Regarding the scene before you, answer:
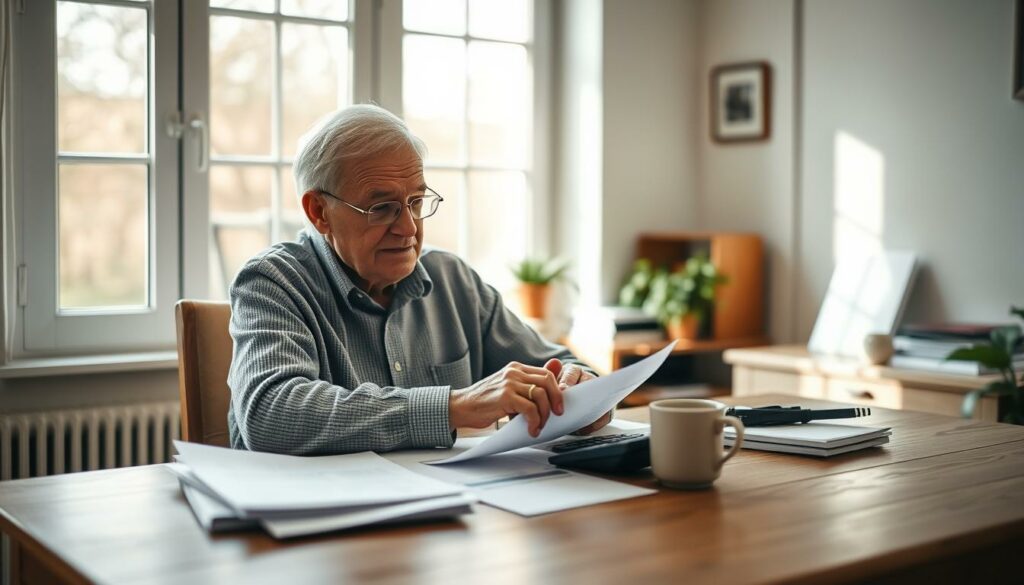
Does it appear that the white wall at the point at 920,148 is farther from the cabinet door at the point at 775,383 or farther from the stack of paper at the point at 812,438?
the stack of paper at the point at 812,438

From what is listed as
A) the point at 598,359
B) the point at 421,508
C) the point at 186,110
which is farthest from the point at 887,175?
the point at 421,508

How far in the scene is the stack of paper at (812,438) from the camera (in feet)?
5.00

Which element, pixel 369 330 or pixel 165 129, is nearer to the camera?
pixel 369 330

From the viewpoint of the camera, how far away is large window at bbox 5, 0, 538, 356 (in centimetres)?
286

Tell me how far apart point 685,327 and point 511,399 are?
2161 millimetres

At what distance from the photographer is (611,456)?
139 centimetres

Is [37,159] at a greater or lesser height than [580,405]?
greater

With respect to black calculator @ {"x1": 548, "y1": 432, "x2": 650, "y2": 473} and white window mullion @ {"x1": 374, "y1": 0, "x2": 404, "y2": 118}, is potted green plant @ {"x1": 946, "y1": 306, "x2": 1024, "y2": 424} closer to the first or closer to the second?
black calculator @ {"x1": 548, "y1": 432, "x2": 650, "y2": 473}

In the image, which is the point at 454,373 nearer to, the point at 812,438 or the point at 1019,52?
the point at 812,438

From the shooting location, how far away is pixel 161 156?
301cm

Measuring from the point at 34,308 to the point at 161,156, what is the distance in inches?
21.4

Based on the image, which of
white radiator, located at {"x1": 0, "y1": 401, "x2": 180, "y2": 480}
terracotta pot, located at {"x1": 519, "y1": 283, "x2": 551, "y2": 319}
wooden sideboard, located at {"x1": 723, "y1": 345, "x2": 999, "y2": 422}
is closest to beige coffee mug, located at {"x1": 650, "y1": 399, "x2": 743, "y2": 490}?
wooden sideboard, located at {"x1": 723, "y1": 345, "x2": 999, "y2": 422}

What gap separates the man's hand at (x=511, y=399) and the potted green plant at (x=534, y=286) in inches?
78.7

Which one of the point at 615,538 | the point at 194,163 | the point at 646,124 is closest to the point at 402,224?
the point at 615,538
